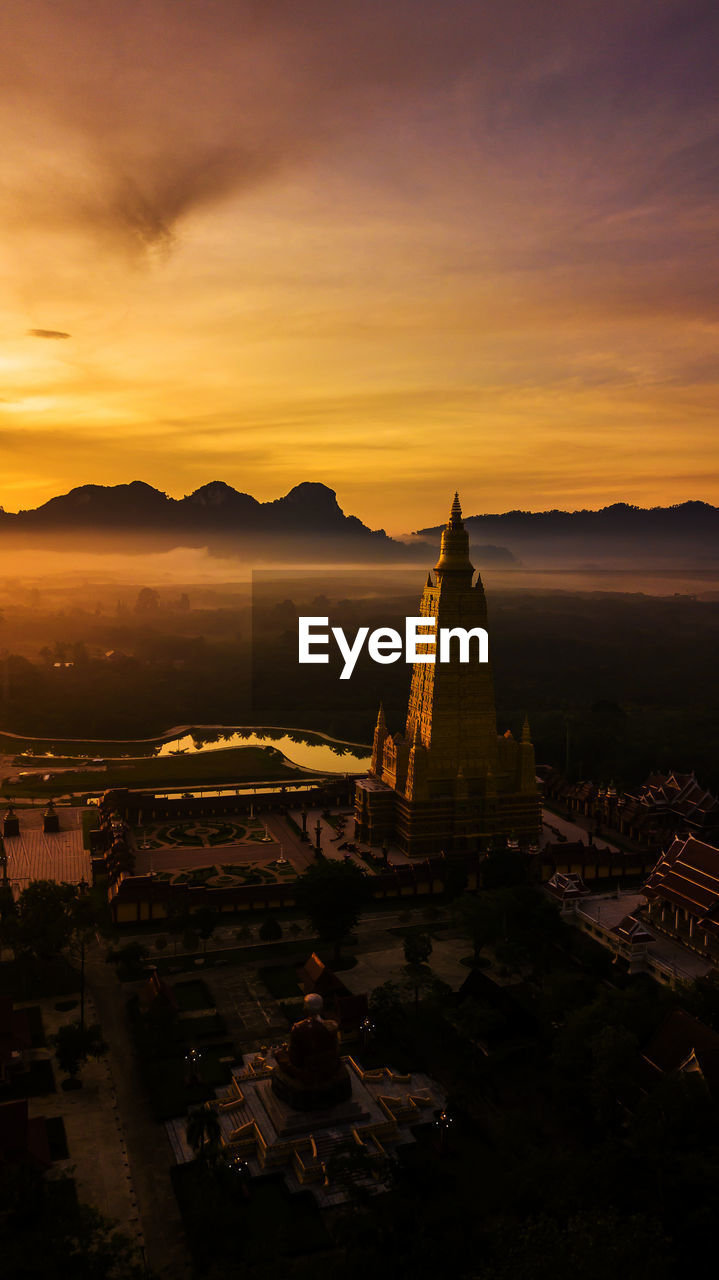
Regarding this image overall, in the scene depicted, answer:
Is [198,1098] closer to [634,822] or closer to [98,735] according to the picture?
[634,822]

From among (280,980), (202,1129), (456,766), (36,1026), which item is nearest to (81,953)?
(36,1026)

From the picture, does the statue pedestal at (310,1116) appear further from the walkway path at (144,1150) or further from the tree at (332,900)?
the tree at (332,900)

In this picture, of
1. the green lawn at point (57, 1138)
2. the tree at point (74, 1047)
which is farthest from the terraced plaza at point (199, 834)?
the green lawn at point (57, 1138)

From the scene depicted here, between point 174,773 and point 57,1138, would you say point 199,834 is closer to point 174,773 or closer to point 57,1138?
point 174,773

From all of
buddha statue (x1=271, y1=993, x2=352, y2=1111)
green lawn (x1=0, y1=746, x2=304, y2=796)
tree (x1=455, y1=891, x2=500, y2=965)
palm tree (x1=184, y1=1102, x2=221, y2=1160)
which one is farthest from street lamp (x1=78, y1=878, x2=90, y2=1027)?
green lawn (x1=0, y1=746, x2=304, y2=796)

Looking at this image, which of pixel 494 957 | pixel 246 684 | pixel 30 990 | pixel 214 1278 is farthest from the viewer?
pixel 246 684

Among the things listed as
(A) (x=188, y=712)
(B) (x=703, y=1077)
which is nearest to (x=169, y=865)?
(B) (x=703, y=1077)
